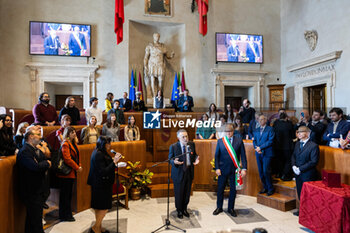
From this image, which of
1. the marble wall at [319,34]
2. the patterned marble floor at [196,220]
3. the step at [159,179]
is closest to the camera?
the patterned marble floor at [196,220]

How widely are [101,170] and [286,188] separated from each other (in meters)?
3.29

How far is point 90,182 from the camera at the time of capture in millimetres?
2934

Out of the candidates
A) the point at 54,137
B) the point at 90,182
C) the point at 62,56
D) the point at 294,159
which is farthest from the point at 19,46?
the point at 294,159

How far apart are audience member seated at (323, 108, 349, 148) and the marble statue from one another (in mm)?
6981

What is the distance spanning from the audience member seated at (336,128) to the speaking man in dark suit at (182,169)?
2.21 m

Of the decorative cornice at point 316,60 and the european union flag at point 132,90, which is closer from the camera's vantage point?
the decorative cornice at point 316,60

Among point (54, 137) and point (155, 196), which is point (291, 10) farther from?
point (54, 137)

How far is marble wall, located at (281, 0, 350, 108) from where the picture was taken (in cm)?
768

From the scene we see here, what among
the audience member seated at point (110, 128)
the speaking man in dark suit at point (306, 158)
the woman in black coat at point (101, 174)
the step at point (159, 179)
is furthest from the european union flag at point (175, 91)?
the woman in black coat at point (101, 174)

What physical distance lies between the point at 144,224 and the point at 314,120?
359 cm

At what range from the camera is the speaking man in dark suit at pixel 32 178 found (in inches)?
104

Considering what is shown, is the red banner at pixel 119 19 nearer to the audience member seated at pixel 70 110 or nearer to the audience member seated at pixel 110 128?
the audience member seated at pixel 70 110

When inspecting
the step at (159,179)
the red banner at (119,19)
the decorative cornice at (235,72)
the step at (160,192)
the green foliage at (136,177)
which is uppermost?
the red banner at (119,19)

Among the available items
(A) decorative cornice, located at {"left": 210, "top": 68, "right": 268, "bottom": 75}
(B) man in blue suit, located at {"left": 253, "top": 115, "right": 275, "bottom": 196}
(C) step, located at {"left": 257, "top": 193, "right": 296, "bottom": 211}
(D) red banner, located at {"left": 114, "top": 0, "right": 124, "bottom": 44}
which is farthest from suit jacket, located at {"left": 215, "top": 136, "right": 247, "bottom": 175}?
(A) decorative cornice, located at {"left": 210, "top": 68, "right": 268, "bottom": 75}
